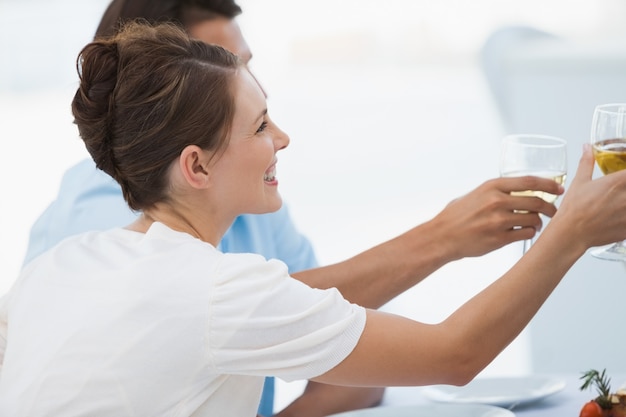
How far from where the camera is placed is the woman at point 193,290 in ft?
4.62

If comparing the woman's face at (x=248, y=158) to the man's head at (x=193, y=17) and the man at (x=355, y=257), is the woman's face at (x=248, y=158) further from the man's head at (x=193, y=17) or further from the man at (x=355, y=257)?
the man's head at (x=193, y=17)

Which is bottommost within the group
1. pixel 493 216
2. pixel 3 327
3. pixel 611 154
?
pixel 3 327

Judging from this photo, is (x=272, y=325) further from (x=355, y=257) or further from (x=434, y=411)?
(x=355, y=257)

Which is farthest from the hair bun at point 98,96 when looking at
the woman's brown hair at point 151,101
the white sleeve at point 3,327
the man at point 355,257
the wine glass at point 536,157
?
the wine glass at point 536,157

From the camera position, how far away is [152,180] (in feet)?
5.18

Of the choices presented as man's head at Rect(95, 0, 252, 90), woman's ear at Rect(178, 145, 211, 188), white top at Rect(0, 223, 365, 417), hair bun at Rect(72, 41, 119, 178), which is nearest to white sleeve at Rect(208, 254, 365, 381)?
white top at Rect(0, 223, 365, 417)

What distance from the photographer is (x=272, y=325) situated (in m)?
1.40

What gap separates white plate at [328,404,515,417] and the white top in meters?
0.34

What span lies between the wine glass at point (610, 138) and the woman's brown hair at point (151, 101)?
54 centimetres

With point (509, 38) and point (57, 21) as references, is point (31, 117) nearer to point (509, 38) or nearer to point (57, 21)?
point (57, 21)

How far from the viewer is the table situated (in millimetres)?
1694

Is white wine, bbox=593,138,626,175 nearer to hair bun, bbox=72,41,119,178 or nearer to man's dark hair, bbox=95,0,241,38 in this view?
hair bun, bbox=72,41,119,178

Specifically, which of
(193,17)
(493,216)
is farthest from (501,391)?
(193,17)

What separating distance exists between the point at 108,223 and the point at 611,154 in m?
0.99
